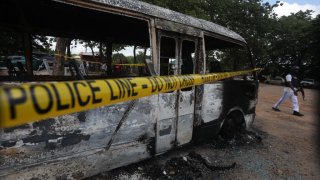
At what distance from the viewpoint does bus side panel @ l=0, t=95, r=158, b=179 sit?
2.44 m

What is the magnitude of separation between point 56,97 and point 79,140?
5.64 feet

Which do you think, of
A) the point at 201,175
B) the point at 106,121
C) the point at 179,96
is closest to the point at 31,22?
the point at 106,121

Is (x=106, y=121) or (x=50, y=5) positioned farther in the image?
(x=50, y=5)

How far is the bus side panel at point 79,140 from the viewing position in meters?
2.44

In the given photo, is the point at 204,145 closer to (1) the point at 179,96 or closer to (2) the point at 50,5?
(1) the point at 179,96

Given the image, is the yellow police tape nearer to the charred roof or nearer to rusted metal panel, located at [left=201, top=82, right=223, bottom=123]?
the charred roof

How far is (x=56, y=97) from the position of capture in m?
1.26

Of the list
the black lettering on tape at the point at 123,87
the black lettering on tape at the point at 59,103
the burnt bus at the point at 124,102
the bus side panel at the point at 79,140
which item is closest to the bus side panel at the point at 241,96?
the burnt bus at the point at 124,102

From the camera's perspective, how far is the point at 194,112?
4211mm

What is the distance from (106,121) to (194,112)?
167cm

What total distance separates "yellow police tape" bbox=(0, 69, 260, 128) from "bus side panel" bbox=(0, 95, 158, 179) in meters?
1.28

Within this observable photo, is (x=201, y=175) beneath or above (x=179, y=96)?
beneath

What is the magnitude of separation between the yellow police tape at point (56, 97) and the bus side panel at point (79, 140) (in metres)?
1.28

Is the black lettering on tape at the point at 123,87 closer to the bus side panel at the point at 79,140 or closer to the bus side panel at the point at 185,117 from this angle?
the bus side panel at the point at 79,140
